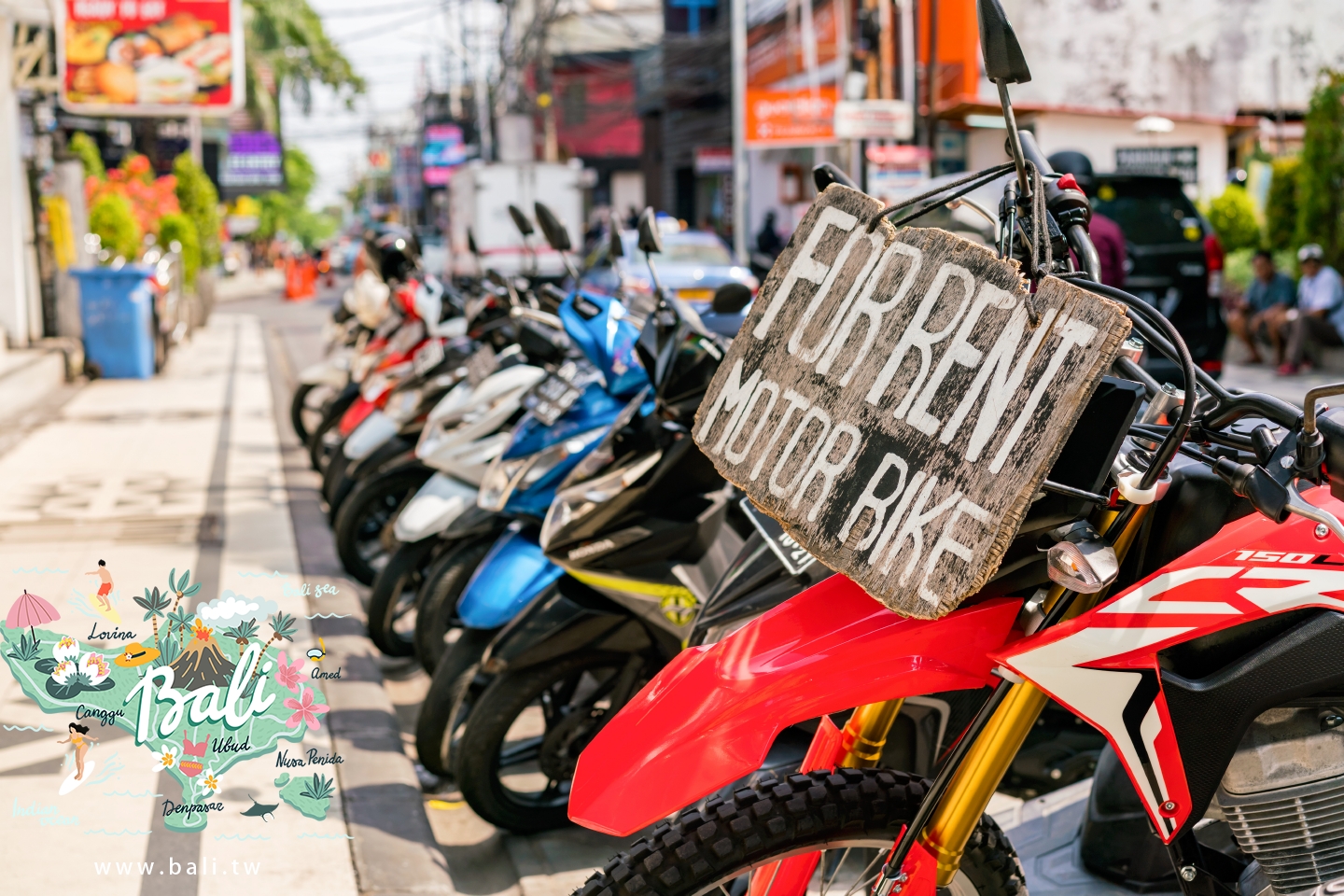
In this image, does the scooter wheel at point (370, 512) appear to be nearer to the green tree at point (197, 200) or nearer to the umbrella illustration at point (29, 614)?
the umbrella illustration at point (29, 614)

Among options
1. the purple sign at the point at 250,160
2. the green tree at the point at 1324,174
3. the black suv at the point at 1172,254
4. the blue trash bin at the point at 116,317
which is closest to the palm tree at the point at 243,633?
the black suv at the point at 1172,254

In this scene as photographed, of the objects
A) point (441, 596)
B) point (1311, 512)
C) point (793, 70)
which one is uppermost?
point (793, 70)

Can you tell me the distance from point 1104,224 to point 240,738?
596 cm

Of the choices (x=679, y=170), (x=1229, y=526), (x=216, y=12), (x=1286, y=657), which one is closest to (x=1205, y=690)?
(x=1286, y=657)

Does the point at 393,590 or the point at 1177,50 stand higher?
the point at 1177,50

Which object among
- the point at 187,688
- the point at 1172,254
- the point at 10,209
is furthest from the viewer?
the point at 10,209

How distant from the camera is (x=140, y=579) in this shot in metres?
5.34

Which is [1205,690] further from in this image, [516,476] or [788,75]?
[788,75]

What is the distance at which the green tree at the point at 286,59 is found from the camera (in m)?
41.2

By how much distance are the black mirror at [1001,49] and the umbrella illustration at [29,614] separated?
7.33ft

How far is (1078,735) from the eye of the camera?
3.41 meters

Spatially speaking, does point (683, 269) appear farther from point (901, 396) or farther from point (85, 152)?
point (901, 396)

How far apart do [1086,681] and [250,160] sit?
48696mm

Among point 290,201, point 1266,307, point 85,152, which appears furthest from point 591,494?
point 290,201
